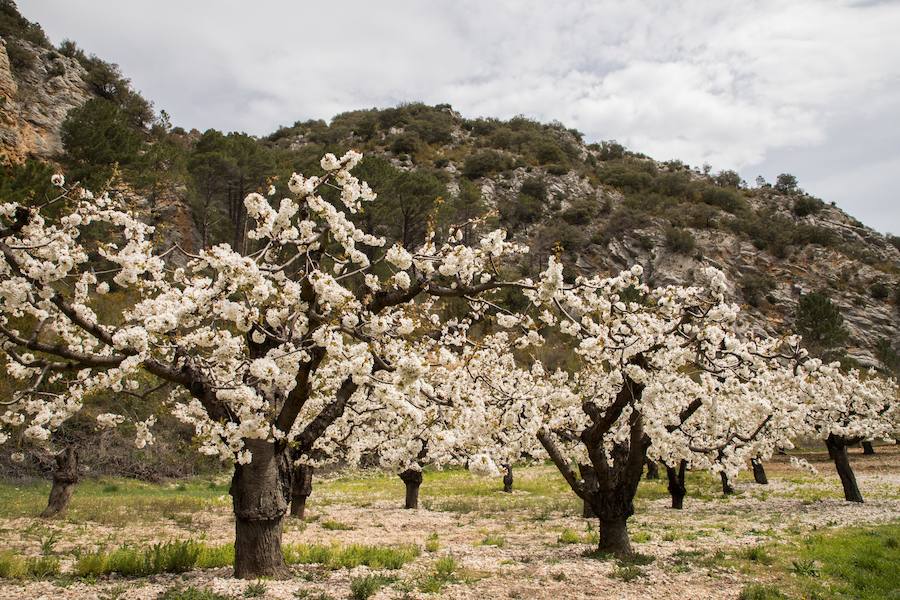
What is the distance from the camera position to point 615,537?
1073 centimetres

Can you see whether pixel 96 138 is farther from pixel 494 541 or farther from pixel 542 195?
pixel 542 195

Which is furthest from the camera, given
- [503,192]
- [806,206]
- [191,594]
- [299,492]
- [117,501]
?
[806,206]

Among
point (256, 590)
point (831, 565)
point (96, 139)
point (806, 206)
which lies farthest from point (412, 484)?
point (806, 206)

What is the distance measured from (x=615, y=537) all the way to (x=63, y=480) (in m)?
14.2

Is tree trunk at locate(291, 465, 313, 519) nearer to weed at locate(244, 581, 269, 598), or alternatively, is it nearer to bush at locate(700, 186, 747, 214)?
weed at locate(244, 581, 269, 598)

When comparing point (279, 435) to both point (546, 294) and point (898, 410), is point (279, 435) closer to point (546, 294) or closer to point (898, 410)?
point (546, 294)

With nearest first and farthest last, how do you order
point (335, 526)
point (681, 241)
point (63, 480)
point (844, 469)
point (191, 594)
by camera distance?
point (191, 594)
point (63, 480)
point (335, 526)
point (844, 469)
point (681, 241)

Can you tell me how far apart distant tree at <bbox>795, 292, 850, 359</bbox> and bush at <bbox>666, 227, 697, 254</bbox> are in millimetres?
19425

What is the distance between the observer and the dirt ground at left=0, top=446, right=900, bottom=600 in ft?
26.1

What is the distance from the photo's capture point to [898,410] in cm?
2233

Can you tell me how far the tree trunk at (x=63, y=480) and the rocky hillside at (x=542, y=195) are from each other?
18986mm

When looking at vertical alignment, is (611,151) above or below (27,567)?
Result: above

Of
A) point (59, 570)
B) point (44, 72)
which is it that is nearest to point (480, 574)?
point (59, 570)

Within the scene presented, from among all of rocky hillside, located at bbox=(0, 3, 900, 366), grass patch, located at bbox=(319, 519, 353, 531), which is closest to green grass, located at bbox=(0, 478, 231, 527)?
grass patch, located at bbox=(319, 519, 353, 531)
